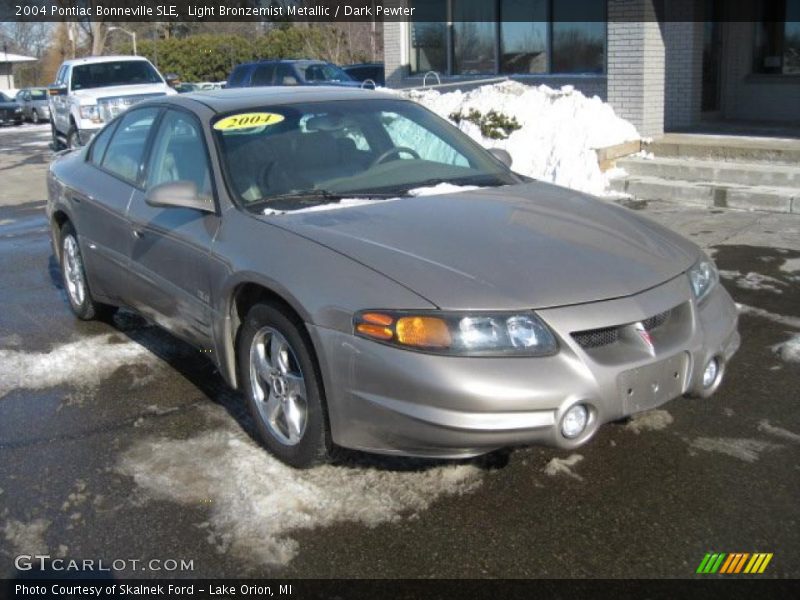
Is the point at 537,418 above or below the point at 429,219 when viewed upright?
below

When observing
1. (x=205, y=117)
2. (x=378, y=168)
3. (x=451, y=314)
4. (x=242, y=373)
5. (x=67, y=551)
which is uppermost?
(x=205, y=117)

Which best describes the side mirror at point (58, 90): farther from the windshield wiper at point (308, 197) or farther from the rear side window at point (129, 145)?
the windshield wiper at point (308, 197)

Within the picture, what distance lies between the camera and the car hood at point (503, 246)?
3.40 m

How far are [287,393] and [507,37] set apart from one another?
44.2ft

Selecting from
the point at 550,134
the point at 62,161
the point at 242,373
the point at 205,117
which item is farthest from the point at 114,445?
the point at 550,134

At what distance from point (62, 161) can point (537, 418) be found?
15.2 feet

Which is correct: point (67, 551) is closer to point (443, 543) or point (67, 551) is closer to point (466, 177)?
point (443, 543)

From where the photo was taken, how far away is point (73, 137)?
17.4m

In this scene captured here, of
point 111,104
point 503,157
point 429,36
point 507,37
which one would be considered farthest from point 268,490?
point 429,36

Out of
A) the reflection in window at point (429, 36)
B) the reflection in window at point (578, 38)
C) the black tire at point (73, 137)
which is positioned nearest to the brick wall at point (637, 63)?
the reflection in window at point (578, 38)

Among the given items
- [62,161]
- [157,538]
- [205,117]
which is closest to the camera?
[157,538]

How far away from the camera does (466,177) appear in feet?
15.8

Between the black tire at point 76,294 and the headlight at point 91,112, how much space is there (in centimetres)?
1111

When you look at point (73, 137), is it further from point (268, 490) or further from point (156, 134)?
point (268, 490)
